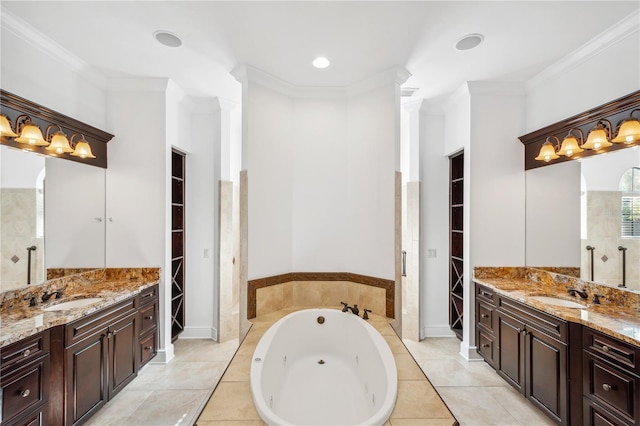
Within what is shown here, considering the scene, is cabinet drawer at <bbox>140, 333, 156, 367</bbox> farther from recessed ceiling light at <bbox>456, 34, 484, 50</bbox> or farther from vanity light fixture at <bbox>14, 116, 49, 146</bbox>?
recessed ceiling light at <bbox>456, 34, 484, 50</bbox>

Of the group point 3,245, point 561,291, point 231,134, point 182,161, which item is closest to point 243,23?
point 231,134

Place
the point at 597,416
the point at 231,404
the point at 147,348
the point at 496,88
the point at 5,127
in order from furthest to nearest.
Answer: the point at 496,88, the point at 147,348, the point at 5,127, the point at 597,416, the point at 231,404

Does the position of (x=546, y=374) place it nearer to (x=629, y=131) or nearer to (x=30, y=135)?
(x=629, y=131)

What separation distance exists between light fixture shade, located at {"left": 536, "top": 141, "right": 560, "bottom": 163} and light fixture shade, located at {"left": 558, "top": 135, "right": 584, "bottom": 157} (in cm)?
11

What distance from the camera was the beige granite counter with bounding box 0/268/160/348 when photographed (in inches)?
67.1

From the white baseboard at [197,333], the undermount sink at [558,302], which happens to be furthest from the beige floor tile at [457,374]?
the white baseboard at [197,333]

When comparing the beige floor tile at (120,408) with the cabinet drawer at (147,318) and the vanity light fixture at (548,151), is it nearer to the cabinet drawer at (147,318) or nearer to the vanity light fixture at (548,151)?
the cabinet drawer at (147,318)

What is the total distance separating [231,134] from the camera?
3.59m

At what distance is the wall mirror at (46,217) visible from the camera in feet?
6.53

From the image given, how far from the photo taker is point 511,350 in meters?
2.44

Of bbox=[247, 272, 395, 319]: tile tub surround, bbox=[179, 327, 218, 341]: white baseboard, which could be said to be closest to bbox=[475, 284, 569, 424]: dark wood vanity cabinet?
bbox=[247, 272, 395, 319]: tile tub surround

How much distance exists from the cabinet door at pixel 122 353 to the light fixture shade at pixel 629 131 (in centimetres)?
418

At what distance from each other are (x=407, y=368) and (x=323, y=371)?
36.1 inches

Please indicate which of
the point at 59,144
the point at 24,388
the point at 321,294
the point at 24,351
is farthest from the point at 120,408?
the point at 59,144
